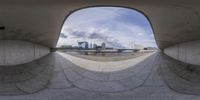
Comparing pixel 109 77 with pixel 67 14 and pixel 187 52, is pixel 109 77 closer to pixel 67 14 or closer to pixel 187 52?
pixel 67 14

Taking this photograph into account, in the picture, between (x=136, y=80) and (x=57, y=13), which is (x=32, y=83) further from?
(x=136, y=80)

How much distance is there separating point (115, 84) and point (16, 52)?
447 inches

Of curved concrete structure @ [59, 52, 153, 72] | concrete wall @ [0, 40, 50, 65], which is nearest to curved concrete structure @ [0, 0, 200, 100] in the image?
concrete wall @ [0, 40, 50, 65]

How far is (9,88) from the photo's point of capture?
22.2m

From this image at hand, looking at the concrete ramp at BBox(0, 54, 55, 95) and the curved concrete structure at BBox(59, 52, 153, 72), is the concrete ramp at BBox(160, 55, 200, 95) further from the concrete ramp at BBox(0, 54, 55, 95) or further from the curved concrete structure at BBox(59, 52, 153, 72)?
the concrete ramp at BBox(0, 54, 55, 95)

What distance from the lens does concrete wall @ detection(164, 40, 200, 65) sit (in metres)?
26.8

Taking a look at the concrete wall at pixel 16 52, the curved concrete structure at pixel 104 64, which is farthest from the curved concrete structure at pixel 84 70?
the curved concrete structure at pixel 104 64

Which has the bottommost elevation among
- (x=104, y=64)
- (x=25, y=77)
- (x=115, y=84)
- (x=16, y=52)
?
(x=115, y=84)

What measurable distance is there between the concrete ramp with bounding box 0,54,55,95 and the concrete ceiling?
3165 mm

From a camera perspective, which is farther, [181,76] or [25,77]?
[181,76]

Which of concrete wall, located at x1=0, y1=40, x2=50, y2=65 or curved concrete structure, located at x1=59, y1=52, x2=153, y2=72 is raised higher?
concrete wall, located at x1=0, y1=40, x2=50, y2=65

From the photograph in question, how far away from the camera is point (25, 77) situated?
25.4 meters

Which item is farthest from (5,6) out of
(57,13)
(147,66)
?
(147,66)

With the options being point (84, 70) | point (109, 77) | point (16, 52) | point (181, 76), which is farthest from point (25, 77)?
point (181, 76)
